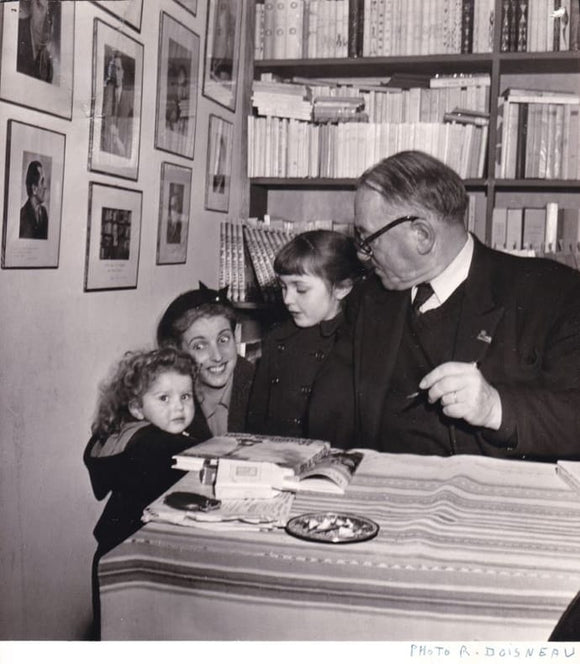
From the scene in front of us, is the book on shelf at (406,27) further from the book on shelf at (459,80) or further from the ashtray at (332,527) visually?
the ashtray at (332,527)

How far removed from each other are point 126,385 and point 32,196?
0.36 meters

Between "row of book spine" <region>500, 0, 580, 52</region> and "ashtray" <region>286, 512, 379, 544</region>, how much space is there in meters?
1.69

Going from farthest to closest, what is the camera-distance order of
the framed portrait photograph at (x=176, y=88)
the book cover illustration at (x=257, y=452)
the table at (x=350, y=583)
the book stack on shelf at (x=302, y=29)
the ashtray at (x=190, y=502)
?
the book stack on shelf at (x=302, y=29) → the framed portrait photograph at (x=176, y=88) → the book cover illustration at (x=257, y=452) → the ashtray at (x=190, y=502) → the table at (x=350, y=583)

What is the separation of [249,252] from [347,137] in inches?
20.4

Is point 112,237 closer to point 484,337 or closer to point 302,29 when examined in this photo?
point 484,337

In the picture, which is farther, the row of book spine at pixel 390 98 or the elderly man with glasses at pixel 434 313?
the row of book spine at pixel 390 98

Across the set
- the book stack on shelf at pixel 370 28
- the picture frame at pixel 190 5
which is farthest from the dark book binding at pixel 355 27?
the picture frame at pixel 190 5

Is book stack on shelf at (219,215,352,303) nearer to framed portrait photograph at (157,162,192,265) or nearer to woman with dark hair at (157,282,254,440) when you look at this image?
woman with dark hair at (157,282,254,440)

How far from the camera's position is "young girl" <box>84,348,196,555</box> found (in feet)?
3.76

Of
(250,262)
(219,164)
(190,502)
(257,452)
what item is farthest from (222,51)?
(190,502)

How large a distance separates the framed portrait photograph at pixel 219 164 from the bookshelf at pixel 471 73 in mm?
322

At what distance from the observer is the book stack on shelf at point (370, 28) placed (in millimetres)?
2098

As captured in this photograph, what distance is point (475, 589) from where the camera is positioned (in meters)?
0.70

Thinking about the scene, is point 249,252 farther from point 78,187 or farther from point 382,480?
point 382,480
